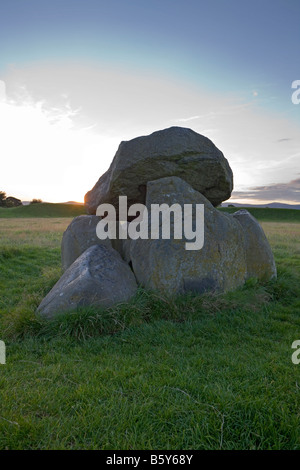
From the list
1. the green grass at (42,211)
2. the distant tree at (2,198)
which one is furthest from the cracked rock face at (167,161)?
the distant tree at (2,198)

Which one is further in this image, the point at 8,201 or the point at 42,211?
the point at 8,201

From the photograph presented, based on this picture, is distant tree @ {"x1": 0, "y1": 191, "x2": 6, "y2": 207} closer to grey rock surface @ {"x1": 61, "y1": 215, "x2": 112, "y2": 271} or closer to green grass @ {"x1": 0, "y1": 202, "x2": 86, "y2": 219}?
green grass @ {"x1": 0, "y1": 202, "x2": 86, "y2": 219}

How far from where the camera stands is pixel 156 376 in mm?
3896

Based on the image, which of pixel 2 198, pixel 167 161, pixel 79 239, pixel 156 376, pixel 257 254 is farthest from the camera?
pixel 2 198

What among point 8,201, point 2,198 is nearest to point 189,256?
point 2,198

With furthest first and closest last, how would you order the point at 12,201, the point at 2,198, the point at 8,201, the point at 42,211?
the point at 12,201
the point at 8,201
the point at 2,198
the point at 42,211

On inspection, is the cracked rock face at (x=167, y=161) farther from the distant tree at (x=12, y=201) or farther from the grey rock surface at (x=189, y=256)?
the distant tree at (x=12, y=201)

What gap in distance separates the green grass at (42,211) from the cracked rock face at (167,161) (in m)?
55.6

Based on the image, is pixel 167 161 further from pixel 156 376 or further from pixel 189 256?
pixel 156 376

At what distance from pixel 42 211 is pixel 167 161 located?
208ft

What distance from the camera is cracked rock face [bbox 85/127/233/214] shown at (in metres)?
7.47

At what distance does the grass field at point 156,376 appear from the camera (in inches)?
116

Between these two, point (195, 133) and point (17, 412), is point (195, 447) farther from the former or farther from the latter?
point (195, 133)

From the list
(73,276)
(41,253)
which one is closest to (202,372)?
(73,276)
